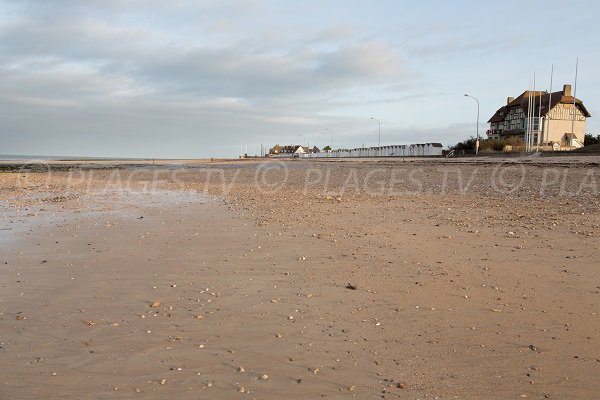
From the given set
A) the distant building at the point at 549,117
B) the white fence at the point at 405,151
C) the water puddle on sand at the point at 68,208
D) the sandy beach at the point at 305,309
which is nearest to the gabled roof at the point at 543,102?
the distant building at the point at 549,117

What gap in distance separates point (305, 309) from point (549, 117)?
3330 inches

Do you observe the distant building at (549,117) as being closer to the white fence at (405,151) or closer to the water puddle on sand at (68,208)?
the white fence at (405,151)

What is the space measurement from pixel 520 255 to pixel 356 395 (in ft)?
15.8

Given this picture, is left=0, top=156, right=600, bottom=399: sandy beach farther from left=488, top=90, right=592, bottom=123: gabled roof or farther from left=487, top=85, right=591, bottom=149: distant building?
left=488, top=90, right=592, bottom=123: gabled roof

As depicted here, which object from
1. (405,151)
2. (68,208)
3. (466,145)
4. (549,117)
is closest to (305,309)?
(68,208)

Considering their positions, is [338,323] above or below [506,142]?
below

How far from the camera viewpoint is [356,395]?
132 inches

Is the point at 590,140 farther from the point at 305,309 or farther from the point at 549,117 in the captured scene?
the point at 305,309

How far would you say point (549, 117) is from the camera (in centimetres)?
7825

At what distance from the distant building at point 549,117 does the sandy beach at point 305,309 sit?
2837 inches

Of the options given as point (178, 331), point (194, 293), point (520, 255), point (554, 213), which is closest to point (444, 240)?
point (520, 255)

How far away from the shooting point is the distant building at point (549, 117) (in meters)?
77.2

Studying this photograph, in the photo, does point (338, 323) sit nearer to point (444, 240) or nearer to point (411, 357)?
point (411, 357)

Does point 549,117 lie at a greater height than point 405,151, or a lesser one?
greater
